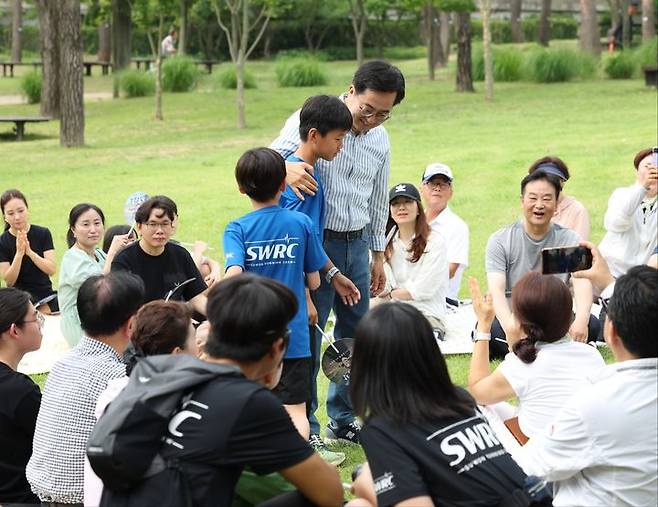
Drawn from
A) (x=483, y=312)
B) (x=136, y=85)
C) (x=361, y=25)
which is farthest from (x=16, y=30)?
(x=483, y=312)

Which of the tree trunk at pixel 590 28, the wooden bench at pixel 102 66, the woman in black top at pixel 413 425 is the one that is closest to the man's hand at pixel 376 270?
the woman in black top at pixel 413 425

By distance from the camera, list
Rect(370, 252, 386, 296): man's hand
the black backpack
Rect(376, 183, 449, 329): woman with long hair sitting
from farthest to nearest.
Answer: Rect(376, 183, 449, 329): woman with long hair sitting < Rect(370, 252, 386, 296): man's hand < the black backpack

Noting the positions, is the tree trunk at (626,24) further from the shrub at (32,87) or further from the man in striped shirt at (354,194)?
the man in striped shirt at (354,194)

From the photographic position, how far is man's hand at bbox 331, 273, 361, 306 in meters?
4.98

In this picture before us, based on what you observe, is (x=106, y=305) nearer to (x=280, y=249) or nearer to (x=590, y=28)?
(x=280, y=249)

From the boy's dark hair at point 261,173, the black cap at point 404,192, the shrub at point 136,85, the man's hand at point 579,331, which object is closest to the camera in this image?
the boy's dark hair at point 261,173

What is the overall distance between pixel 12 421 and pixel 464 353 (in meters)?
3.62

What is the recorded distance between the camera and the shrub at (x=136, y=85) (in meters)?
26.7

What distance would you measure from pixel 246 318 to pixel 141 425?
42 centimetres

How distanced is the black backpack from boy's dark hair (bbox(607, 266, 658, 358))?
114 cm

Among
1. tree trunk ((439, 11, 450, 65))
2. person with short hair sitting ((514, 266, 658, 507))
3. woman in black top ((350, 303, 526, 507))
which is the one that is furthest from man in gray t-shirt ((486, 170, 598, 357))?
tree trunk ((439, 11, 450, 65))

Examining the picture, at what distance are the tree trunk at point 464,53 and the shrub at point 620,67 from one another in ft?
12.2

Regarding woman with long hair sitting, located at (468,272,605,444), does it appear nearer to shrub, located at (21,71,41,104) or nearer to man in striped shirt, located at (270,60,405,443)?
man in striped shirt, located at (270,60,405,443)

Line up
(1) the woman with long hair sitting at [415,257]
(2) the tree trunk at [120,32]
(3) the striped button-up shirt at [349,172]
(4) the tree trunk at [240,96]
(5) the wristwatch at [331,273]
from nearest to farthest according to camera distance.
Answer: (5) the wristwatch at [331,273] < (3) the striped button-up shirt at [349,172] < (1) the woman with long hair sitting at [415,257] < (4) the tree trunk at [240,96] < (2) the tree trunk at [120,32]
